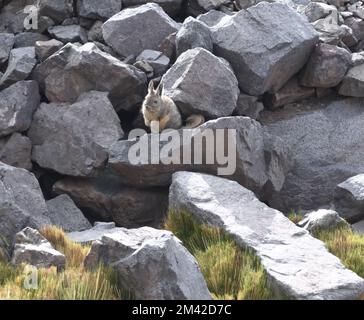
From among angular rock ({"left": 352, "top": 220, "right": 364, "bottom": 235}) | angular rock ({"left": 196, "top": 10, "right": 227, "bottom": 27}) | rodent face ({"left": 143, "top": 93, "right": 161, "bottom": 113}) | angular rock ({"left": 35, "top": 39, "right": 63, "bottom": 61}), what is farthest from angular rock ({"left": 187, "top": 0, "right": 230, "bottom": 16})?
angular rock ({"left": 352, "top": 220, "right": 364, "bottom": 235})

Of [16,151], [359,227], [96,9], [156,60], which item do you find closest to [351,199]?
[359,227]

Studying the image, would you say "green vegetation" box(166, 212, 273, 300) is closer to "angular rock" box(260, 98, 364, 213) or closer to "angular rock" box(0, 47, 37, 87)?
"angular rock" box(260, 98, 364, 213)

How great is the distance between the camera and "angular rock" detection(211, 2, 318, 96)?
40.7 feet

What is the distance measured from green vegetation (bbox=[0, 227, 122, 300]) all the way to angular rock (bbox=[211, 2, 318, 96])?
5992mm

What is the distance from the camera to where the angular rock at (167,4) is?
572 inches

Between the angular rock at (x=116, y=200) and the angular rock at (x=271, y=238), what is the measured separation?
1.22 m

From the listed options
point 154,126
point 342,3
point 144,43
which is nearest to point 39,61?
point 144,43

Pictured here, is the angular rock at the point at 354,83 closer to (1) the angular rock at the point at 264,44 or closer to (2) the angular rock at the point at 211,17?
(1) the angular rock at the point at 264,44

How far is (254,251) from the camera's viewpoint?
27.1ft

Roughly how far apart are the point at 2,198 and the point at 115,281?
269 cm

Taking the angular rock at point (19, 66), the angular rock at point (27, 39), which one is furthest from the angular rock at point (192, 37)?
the angular rock at point (27, 39)

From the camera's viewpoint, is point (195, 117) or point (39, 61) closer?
point (195, 117)

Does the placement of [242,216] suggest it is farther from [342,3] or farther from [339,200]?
[342,3]

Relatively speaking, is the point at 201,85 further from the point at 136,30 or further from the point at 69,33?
the point at 69,33
